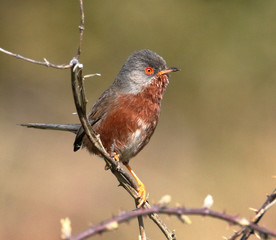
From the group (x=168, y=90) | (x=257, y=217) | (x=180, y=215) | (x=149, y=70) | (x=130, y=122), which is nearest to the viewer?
(x=180, y=215)

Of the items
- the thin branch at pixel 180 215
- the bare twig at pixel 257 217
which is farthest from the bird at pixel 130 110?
the thin branch at pixel 180 215

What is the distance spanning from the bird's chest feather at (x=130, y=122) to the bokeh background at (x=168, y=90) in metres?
3.29

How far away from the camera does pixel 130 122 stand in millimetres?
4137

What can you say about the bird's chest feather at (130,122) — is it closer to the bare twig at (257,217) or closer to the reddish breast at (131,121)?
the reddish breast at (131,121)

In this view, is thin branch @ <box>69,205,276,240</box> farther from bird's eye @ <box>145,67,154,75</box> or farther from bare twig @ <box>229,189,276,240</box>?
bird's eye @ <box>145,67,154,75</box>

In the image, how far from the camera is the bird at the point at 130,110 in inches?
162

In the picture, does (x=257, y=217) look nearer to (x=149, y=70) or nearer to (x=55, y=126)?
(x=149, y=70)

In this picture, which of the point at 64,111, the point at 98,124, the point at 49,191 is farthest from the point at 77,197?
the point at 98,124

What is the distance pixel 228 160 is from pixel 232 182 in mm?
529

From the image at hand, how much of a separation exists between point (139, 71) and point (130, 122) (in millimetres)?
615

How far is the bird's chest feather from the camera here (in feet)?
13.5

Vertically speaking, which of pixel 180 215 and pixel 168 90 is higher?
pixel 180 215

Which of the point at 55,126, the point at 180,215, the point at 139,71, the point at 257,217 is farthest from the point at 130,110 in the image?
the point at 180,215

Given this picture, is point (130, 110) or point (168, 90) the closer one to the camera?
point (130, 110)
